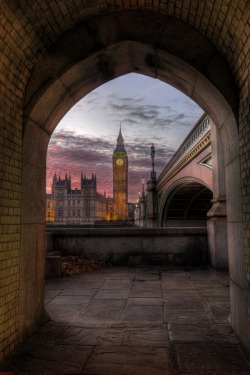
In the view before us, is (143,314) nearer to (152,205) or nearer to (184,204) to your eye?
(184,204)

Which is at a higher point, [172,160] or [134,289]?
[172,160]

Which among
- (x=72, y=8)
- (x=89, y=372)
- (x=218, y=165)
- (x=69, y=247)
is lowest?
(x=89, y=372)

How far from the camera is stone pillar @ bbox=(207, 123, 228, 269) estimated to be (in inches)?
416

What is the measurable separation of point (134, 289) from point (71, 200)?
14484 cm

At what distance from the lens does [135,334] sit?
16.0ft

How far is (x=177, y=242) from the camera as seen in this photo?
11.8 meters

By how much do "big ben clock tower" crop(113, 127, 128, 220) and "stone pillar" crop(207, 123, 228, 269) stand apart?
137 meters

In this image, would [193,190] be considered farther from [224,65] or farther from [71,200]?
[71,200]

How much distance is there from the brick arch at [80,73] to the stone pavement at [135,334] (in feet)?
1.28

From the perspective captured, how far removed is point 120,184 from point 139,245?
5754 inches

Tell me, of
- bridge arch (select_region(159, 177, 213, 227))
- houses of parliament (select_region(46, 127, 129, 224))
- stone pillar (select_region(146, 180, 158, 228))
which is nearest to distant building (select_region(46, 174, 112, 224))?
houses of parliament (select_region(46, 127, 129, 224))

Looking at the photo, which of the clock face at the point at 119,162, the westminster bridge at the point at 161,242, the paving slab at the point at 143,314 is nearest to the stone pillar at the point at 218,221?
the westminster bridge at the point at 161,242

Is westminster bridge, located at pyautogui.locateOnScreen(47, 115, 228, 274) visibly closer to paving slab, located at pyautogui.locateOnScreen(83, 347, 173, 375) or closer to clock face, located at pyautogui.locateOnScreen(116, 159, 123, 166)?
paving slab, located at pyautogui.locateOnScreen(83, 347, 173, 375)

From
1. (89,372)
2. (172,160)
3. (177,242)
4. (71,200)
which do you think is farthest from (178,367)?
(71,200)
